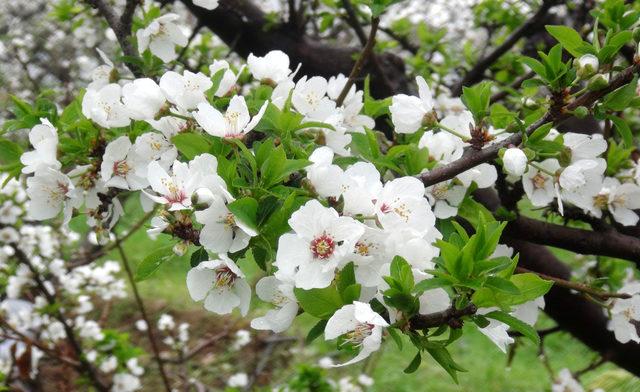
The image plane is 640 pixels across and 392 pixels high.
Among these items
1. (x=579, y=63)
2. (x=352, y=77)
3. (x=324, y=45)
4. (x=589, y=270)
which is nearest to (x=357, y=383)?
(x=589, y=270)

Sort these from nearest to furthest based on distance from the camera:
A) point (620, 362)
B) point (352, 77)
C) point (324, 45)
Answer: point (352, 77) < point (620, 362) < point (324, 45)

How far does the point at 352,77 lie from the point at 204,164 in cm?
52

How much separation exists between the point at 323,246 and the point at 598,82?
44 centimetres

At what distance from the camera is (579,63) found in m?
0.83

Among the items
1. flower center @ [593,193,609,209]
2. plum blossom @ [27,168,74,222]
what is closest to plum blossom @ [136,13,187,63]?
plum blossom @ [27,168,74,222]

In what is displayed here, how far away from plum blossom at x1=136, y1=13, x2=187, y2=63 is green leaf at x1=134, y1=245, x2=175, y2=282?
18.1 inches

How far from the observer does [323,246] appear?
665 millimetres

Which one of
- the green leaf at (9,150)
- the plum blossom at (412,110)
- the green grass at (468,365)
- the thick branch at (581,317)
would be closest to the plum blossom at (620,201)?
the thick branch at (581,317)

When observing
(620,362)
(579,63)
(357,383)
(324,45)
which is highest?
(579,63)

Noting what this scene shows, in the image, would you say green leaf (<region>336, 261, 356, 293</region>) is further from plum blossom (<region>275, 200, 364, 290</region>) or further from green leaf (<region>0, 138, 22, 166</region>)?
green leaf (<region>0, 138, 22, 166</region>)

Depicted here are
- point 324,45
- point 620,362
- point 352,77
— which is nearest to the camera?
point 352,77

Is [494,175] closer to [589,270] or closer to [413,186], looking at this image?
[413,186]

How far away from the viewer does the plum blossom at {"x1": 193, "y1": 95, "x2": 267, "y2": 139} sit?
77cm

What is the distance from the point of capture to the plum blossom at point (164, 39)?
3.64 feet
